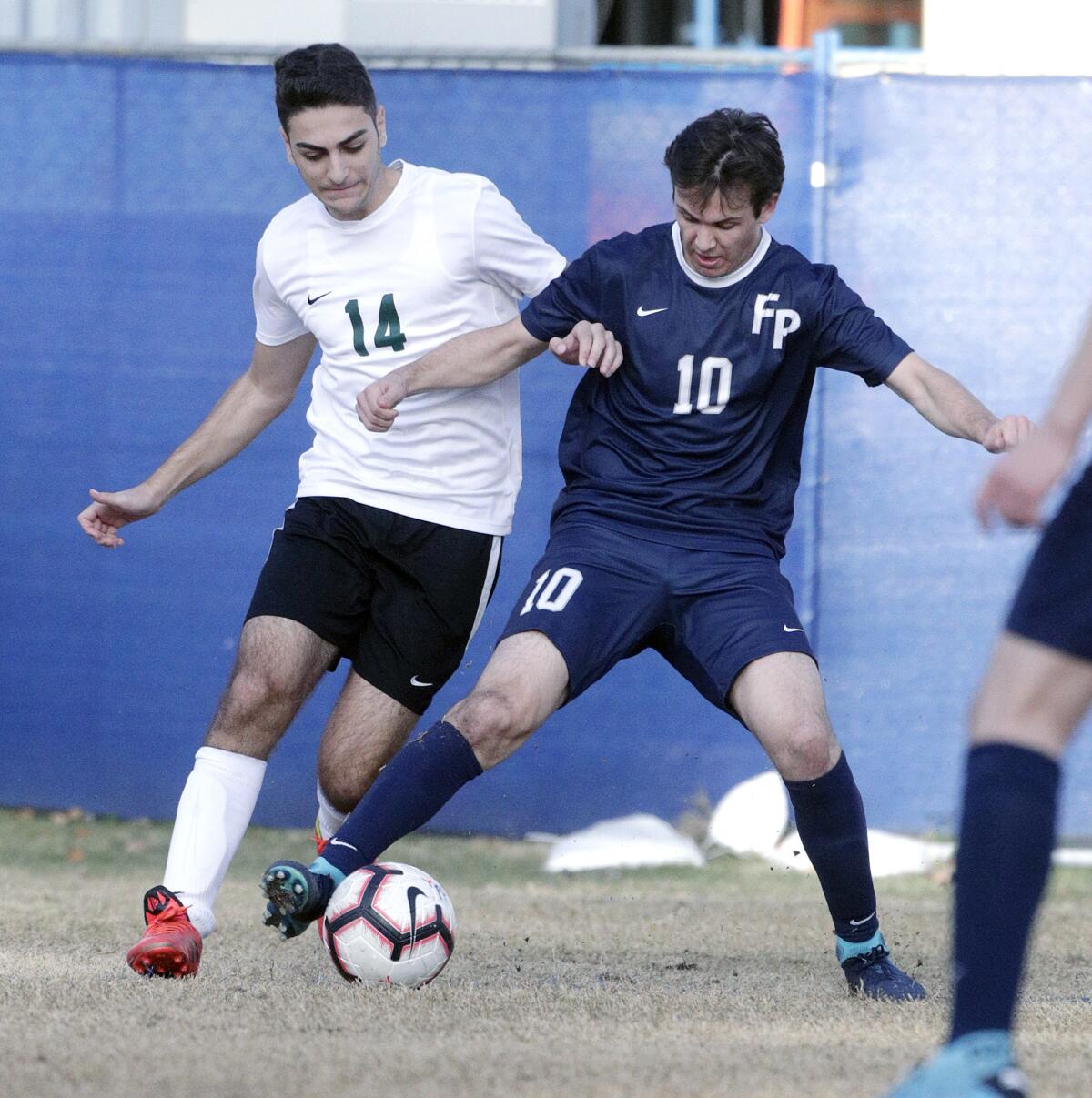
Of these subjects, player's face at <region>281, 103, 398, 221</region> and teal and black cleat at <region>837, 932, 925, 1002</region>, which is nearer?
teal and black cleat at <region>837, 932, 925, 1002</region>

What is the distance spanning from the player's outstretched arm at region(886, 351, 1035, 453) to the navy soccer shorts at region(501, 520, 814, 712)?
0.50 meters

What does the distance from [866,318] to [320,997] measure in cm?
191

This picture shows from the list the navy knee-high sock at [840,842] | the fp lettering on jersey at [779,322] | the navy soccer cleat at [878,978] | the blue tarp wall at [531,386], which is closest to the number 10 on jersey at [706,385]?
the fp lettering on jersey at [779,322]

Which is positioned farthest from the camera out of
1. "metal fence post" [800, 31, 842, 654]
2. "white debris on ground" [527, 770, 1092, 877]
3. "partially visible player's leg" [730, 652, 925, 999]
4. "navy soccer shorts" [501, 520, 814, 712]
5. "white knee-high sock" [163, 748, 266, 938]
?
"white debris on ground" [527, 770, 1092, 877]

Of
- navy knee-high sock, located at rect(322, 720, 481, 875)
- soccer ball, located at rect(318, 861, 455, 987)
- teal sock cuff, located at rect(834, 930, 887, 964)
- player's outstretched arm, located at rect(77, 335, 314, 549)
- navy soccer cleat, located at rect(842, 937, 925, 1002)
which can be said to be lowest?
navy soccer cleat, located at rect(842, 937, 925, 1002)

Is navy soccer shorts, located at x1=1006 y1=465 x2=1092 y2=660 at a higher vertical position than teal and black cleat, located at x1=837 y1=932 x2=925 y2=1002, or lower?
higher

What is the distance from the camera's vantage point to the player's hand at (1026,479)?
217cm

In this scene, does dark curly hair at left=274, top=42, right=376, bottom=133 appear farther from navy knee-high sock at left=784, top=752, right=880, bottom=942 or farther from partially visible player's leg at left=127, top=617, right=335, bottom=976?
navy knee-high sock at left=784, top=752, right=880, bottom=942

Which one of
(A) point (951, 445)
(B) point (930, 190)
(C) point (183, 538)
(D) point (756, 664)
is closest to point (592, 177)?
(B) point (930, 190)

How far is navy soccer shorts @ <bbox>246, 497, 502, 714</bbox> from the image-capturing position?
4.19 m

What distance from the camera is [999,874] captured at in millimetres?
2246

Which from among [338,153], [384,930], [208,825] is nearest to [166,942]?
[208,825]

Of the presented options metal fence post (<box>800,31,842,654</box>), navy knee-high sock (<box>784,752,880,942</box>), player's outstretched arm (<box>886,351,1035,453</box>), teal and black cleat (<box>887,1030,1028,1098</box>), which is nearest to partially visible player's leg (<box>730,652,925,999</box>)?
navy knee-high sock (<box>784,752,880,942</box>)

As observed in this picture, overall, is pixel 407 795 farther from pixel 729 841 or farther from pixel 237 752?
pixel 729 841
